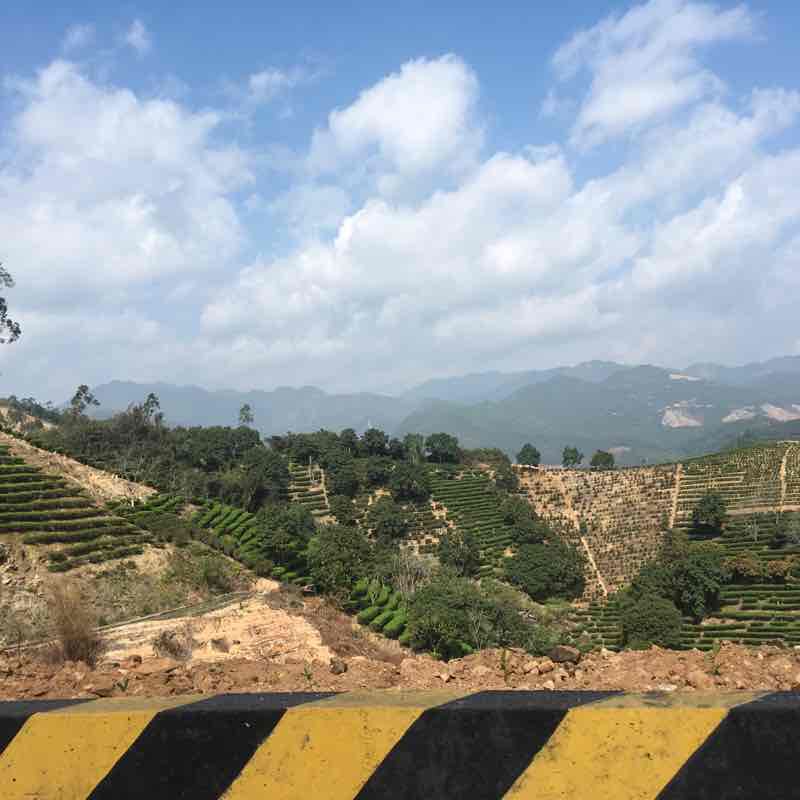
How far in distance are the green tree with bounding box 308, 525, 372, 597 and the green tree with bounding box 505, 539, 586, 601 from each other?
2171cm

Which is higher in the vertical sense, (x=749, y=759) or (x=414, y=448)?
(x=749, y=759)

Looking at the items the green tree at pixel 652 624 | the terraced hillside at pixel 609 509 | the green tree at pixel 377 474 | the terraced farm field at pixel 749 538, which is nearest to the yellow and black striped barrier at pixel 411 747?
the terraced farm field at pixel 749 538

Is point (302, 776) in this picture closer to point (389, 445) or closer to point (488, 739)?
point (488, 739)

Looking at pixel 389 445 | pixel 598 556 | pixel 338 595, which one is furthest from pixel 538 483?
pixel 338 595

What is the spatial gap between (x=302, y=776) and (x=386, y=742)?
441mm

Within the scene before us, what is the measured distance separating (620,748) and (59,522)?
114ft

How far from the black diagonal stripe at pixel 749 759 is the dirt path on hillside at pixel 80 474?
135 ft

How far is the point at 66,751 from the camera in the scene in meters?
2.93

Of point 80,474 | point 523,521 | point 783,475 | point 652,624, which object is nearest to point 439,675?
point 652,624

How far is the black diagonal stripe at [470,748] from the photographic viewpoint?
2.53 meters

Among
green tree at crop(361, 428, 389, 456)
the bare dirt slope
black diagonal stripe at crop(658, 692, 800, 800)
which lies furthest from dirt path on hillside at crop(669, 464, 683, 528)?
black diagonal stripe at crop(658, 692, 800, 800)

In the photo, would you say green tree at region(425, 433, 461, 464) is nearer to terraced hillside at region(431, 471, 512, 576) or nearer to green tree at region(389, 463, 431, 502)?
terraced hillside at region(431, 471, 512, 576)

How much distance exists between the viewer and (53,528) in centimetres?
3014

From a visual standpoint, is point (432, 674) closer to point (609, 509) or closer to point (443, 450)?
point (609, 509)
